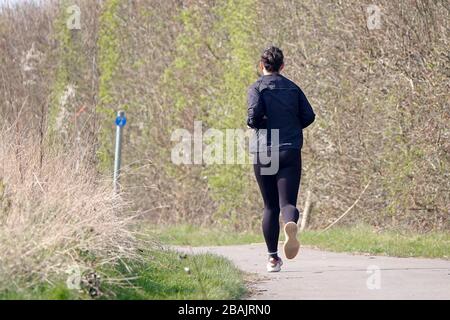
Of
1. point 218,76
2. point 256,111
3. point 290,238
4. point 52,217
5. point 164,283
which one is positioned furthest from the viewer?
Answer: point 218,76

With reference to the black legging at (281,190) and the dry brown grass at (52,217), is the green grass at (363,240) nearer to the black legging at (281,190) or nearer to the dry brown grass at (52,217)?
the dry brown grass at (52,217)

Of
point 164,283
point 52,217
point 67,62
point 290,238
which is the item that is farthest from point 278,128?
point 67,62

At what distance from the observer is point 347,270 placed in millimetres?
9086

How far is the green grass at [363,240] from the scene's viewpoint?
36.2 ft

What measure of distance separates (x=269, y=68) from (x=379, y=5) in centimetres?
478

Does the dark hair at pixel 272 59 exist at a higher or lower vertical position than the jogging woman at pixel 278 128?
higher

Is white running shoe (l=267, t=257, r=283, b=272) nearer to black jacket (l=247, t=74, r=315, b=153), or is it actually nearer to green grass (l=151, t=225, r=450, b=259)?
black jacket (l=247, t=74, r=315, b=153)

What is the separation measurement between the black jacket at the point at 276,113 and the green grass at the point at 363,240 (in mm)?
2253

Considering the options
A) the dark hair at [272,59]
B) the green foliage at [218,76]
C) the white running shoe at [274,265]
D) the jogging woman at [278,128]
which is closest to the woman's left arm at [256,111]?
the jogging woman at [278,128]

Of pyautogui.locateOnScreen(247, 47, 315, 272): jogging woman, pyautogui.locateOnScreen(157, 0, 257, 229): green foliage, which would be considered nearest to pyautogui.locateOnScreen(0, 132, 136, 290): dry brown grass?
pyautogui.locateOnScreen(247, 47, 315, 272): jogging woman

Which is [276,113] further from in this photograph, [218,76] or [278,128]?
[218,76]

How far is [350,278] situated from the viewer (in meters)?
8.40

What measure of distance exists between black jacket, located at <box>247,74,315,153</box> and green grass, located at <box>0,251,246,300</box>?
3.76 ft

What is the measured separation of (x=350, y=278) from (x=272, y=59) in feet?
6.17
